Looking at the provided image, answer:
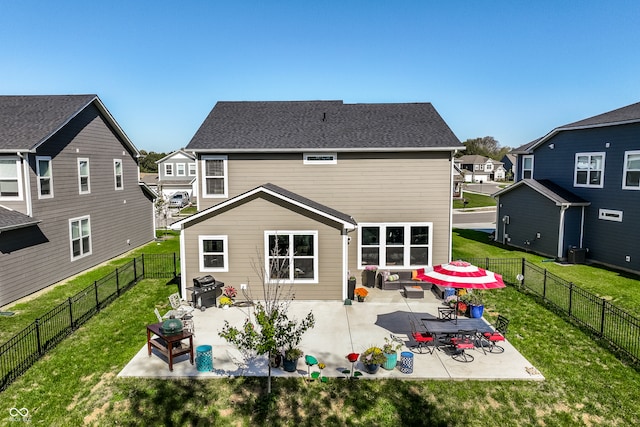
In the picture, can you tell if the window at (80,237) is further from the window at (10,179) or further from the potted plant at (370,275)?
the potted plant at (370,275)

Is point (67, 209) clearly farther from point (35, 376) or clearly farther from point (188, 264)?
point (35, 376)

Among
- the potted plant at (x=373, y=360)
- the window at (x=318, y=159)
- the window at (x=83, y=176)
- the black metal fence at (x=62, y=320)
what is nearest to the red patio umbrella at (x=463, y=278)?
the potted plant at (x=373, y=360)

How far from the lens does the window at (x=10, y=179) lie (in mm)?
15945

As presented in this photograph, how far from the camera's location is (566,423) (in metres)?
8.02

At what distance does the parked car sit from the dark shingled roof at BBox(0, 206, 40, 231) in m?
30.2

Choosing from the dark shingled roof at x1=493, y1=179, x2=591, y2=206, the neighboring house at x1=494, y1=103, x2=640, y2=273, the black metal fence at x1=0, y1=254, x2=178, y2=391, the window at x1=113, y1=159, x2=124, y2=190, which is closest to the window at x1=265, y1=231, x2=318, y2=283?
the black metal fence at x1=0, y1=254, x2=178, y2=391

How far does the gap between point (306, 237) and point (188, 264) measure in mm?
4603

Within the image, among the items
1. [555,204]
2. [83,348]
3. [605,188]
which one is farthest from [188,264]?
[605,188]

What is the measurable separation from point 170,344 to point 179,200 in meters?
40.1

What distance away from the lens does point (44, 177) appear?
17.2m

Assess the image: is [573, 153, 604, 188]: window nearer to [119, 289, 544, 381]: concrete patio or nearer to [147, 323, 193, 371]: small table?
[119, 289, 544, 381]: concrete patio

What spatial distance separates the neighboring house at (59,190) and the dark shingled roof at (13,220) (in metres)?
0.03

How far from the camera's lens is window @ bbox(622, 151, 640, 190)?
18672mm

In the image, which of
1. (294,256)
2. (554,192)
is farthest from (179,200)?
(554,192)
